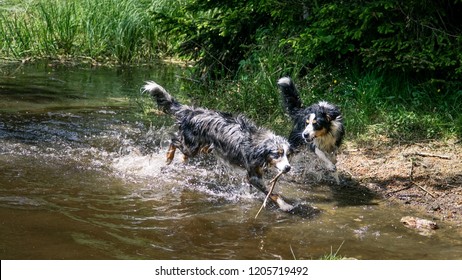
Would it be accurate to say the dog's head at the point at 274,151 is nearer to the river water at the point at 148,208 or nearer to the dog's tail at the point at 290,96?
the river water at the point at 148,208

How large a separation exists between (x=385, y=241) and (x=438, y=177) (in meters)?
2.02

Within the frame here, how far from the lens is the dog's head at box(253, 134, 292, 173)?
645cm

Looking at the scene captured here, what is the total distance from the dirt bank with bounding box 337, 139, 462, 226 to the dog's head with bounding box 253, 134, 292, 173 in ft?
4.33

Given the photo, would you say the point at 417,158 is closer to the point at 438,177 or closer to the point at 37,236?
the point at 438,177

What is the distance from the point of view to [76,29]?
14086mm

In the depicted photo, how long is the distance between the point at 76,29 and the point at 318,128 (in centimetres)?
849

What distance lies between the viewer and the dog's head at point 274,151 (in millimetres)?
6445

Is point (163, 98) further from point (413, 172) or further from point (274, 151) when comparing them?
point (413, 172)

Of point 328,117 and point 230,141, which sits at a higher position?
point 328,117

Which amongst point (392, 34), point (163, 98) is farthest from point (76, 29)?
point (392, 34)

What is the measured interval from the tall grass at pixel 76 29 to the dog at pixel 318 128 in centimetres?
729

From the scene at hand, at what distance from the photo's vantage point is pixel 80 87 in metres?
11.9

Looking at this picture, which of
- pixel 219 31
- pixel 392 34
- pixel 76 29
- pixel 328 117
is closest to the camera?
Result: pixel 328 117

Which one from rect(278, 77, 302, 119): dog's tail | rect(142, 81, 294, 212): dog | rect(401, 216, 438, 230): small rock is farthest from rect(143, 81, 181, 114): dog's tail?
rect(401, 216, 438, 230): small rock
